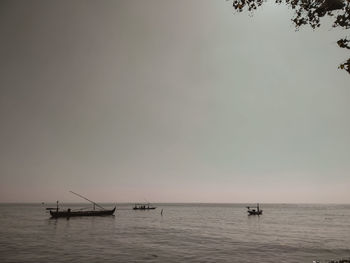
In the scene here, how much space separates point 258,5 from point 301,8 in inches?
70.7

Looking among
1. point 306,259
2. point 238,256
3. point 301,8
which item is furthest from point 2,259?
point 301,8

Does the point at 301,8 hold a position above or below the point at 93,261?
above

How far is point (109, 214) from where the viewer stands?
83.8 meters

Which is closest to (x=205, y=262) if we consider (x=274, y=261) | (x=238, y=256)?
(x=238, y=256)

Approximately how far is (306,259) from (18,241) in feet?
115

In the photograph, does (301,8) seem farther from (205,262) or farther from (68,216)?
(68,216)

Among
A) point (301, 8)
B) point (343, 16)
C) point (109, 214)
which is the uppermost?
point (301, 8)

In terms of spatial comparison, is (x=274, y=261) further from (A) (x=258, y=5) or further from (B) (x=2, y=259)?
(B) (x=2, y=259)

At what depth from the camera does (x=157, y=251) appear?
91.9 feet

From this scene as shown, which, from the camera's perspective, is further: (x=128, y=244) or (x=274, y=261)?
(x=128, y=244)

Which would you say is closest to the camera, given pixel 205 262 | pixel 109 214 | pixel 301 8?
pixel 301 8

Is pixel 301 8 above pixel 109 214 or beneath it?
above

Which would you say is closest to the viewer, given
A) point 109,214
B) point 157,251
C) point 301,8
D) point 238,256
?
point 301,8

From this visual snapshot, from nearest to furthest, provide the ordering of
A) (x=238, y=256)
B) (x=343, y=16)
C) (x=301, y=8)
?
(x=343, y=16)
(x=301, y=8)
(x=238, y=256)
